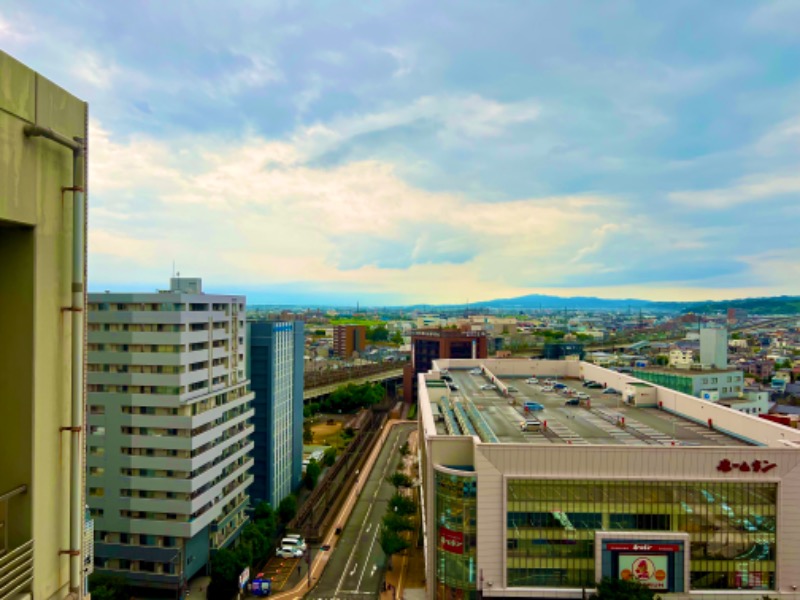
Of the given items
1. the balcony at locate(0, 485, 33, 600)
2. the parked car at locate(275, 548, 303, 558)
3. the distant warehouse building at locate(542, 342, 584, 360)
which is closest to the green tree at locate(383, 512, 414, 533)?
the parked car at locate(275, 548, 303, 558)

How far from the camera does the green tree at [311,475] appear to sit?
4584 centimetres

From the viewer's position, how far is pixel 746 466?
2286 centimetres

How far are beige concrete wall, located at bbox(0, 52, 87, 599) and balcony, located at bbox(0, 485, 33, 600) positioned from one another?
0.10 meters

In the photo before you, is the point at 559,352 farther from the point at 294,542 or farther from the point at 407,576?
the point at 407,576

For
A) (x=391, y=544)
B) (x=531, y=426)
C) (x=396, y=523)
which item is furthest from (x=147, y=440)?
(x=531, y=426)

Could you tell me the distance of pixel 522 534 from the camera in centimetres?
2319

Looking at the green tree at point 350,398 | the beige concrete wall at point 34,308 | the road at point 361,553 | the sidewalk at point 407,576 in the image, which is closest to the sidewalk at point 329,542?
the road at point 361,553

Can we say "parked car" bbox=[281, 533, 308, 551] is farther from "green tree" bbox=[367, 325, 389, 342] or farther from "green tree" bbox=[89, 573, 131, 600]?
"green tree" bbox=[367, 325, 389, 342]

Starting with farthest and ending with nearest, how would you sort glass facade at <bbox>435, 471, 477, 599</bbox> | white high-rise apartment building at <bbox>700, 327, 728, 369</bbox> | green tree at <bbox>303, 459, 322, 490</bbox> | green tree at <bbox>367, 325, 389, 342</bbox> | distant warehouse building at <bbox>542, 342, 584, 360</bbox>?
green tree at <bbox>367, 325, 389, 342</bbox> → distant warehouse building at <bbox>542, 342, 584, 360</bbox> → white high-rise apartment building at <bbox>700, 327, 728, 369</bbox> → green tree at <bbox>303, 459, 322, 490</bbox> → glass facade at <bbox>435, 471, 477, 599</bbox>

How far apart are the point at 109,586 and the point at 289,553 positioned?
35.8ft

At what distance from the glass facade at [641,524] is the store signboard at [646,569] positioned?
3.38 feet

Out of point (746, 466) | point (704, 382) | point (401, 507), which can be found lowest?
point (401, 507)

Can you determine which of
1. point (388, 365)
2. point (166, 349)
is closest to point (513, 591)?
point (166, 349)

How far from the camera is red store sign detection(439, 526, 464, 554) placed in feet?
76.9
